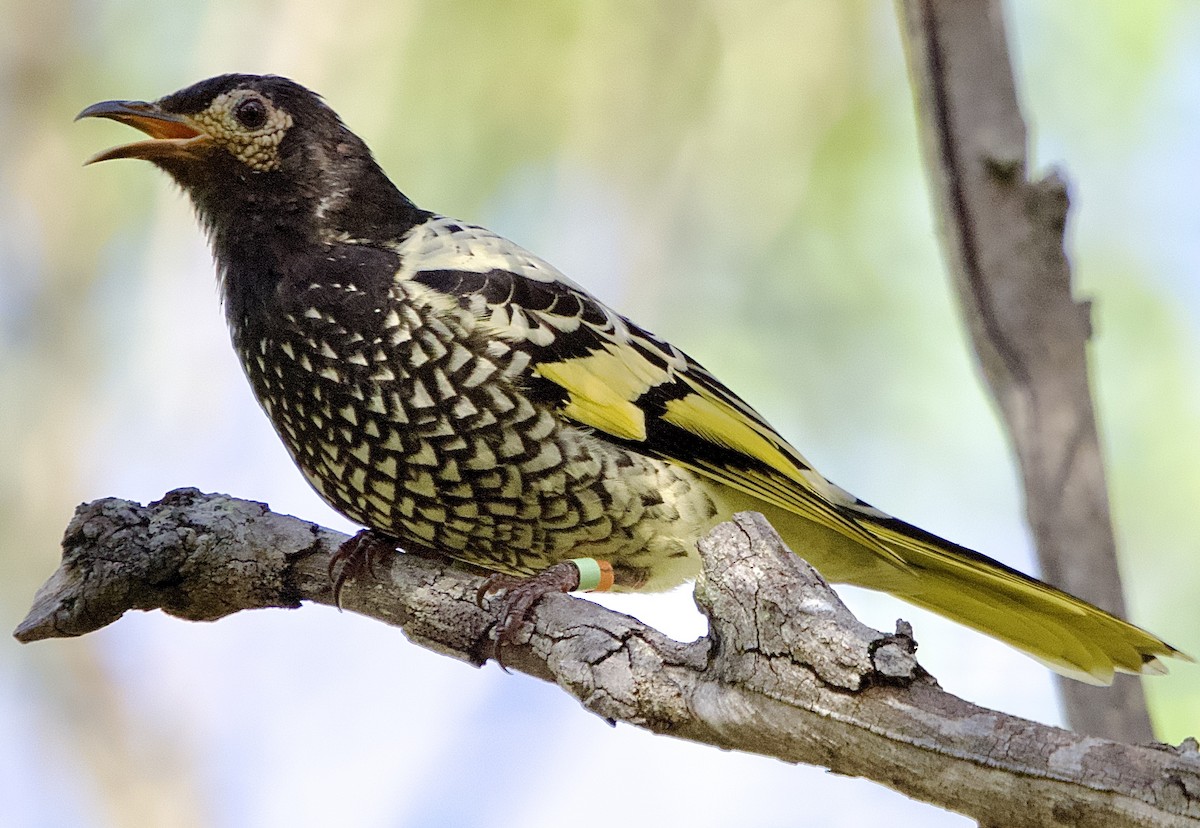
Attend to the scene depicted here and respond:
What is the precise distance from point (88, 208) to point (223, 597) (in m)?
3.50

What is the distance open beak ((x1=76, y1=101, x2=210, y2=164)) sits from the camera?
13.1ft

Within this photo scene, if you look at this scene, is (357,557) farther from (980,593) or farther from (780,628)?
(980,593)

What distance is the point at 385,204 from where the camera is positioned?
4.18m


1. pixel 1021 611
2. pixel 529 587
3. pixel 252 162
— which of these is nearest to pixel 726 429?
pixel 529 587

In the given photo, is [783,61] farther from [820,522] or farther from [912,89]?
[820,522]

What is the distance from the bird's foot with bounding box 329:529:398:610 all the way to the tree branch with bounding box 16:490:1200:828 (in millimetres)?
31

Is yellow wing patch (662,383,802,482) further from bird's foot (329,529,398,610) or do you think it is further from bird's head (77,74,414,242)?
bird's head (77,74,414,242)

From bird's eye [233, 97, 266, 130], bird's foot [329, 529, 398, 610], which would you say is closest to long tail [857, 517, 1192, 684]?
bird's foot [329, 529, 398, 610]

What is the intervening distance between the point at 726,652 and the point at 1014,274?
206 centimetres

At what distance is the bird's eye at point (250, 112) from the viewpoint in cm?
412

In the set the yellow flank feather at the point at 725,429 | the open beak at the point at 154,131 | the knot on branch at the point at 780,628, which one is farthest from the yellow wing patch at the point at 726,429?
the open beak at the point at 154,131

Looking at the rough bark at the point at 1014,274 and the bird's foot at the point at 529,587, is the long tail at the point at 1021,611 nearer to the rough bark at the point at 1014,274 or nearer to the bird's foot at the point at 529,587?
the rough bark at the point at 1014,274

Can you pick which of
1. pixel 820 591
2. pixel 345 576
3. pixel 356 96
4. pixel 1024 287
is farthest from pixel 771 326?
pixel 820 591

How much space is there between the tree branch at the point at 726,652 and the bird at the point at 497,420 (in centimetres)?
21
